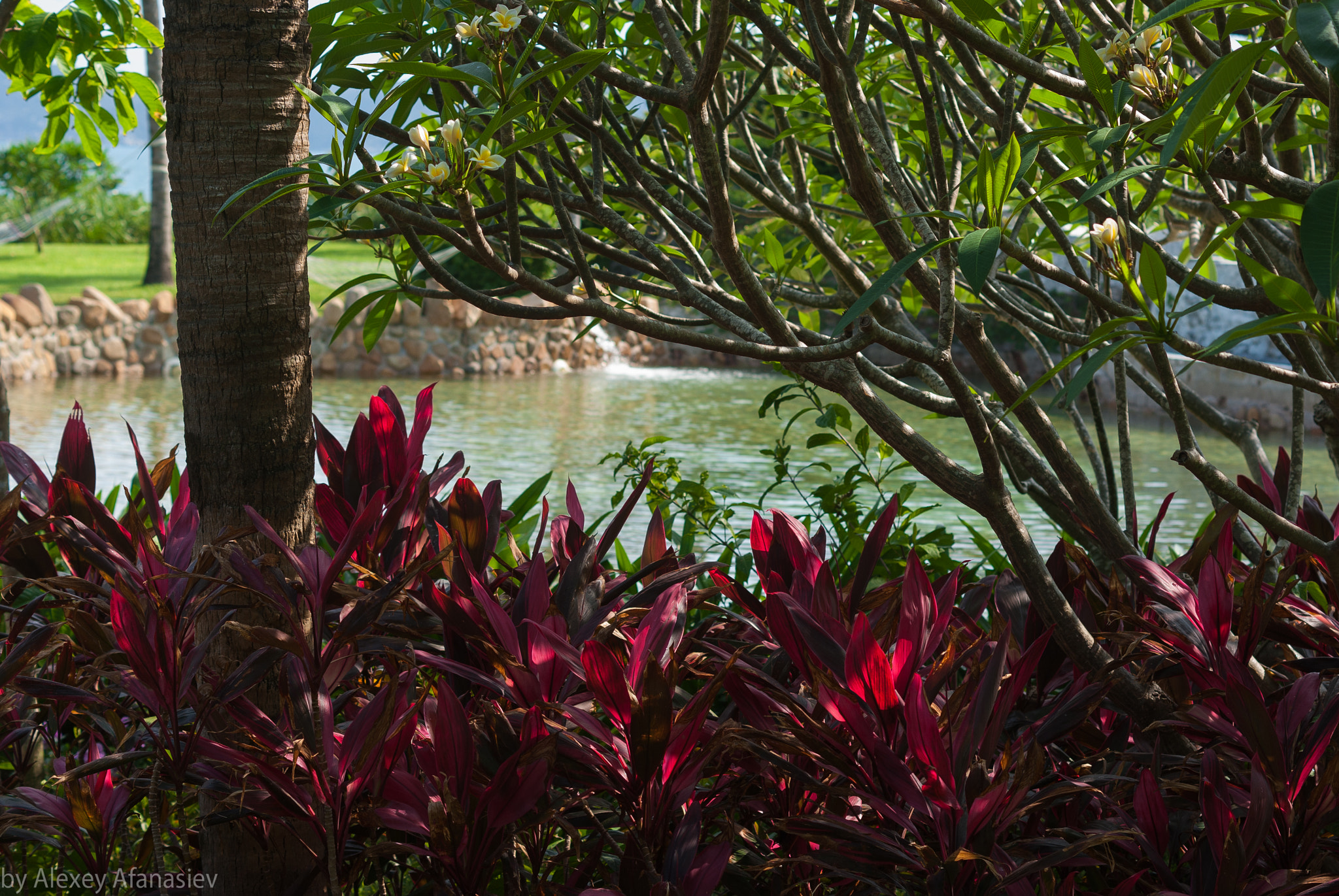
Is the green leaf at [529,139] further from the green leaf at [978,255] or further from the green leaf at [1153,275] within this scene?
the green leaf at [1153,275]

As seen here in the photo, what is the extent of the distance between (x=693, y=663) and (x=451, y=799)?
1.47 ft

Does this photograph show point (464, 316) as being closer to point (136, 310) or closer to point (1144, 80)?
point (136, 310)

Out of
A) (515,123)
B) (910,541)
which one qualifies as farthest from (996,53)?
(910,541)

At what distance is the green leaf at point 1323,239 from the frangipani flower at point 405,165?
76cm

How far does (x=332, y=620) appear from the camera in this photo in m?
1.22

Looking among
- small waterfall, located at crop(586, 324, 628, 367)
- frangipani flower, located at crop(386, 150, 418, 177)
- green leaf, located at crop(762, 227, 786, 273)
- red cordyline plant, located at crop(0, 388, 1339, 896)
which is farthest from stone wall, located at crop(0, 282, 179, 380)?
frangipani flower, located at crop(386, 150, 418, 177)

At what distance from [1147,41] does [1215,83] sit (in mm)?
275

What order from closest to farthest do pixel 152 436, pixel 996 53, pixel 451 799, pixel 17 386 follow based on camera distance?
pixel 451 799 → pixel 996 53 → pixel 152 436 → pixel 17 386

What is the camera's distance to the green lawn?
47.8ft

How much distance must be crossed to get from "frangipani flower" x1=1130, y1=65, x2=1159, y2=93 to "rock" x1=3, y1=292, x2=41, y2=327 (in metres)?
12.4

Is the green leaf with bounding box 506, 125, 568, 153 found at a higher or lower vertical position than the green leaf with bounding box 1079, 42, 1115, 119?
lower

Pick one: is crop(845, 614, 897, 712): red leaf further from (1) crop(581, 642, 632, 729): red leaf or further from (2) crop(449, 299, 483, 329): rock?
(2) crop(449, 299, 483, 329): rock

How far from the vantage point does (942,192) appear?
4.55ft

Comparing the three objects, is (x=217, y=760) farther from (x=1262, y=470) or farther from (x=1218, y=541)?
(x=1262, y=470)
